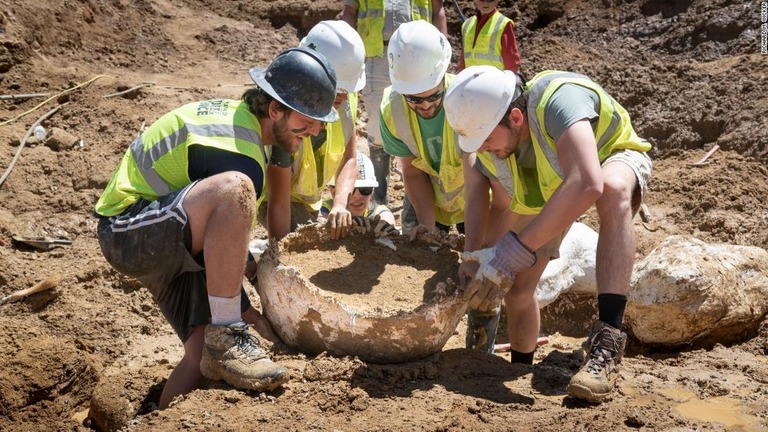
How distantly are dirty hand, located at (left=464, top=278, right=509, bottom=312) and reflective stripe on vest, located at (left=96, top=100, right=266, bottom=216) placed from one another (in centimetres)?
96

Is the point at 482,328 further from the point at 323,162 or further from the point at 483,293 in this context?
the point at 323,162

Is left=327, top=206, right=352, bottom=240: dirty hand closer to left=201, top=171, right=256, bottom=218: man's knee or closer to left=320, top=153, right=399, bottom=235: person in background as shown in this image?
left=201, top=171, right=256, bottom=218: man's knee

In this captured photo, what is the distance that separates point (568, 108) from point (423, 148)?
142 centimetres

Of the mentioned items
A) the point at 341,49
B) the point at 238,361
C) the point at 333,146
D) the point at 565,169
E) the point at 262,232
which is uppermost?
the point at 341,49

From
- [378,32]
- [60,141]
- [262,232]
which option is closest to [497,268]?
[262,232]

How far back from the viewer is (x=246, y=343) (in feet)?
11.6

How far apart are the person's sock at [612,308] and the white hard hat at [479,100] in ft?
2.67

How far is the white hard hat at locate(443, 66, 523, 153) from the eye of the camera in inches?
141

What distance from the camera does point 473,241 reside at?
4105mm

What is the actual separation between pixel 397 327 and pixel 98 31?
675 centimetres

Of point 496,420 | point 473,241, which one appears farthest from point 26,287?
point 496,420

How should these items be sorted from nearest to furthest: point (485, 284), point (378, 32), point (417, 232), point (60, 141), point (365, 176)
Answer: point (485, 284)
point (417, 232)
point (365, 176)
point (378, 32)
point (60, 141)

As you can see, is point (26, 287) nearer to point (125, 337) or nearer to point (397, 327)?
point (125, 337)

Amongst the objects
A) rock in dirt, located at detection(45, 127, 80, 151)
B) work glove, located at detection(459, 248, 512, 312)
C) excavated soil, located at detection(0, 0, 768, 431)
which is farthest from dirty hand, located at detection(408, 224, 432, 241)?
rock in dirt, located at detection(45, 127, 80, 151)
